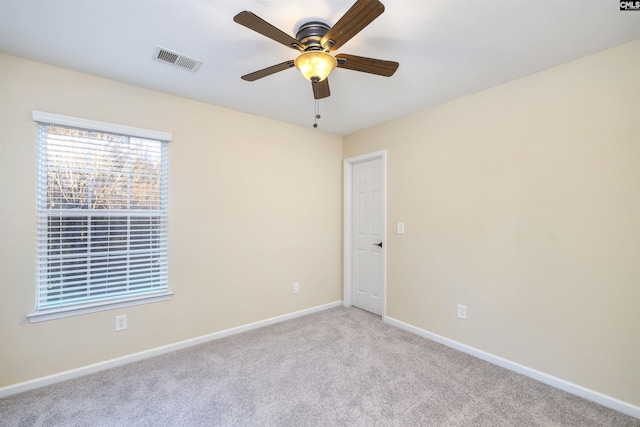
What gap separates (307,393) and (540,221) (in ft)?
7.28

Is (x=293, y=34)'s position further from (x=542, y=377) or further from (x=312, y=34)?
(x=542, y=377)

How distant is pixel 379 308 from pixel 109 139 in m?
3.36

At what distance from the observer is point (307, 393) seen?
6.58 feet

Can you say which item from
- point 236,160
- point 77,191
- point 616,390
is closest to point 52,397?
point 77,191

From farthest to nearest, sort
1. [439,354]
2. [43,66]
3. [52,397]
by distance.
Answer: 1. [439,354]
2. [43,66]
3. [52,397]

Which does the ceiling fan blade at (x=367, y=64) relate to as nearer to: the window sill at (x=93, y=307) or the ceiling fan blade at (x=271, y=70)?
the ceiling fan blade at (x=271, y=70)

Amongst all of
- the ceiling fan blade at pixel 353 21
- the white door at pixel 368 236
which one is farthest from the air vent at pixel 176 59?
the white door at pixel 368 236

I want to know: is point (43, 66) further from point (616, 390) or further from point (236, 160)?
point (616, 390)

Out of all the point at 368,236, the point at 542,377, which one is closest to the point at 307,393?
the point at 542,377

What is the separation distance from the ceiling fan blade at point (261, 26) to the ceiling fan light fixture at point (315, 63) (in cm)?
7

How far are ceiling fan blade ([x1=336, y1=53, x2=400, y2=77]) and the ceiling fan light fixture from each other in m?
0.05

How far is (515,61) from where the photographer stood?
2021mm

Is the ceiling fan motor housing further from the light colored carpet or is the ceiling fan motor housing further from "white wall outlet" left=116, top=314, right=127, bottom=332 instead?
"white wall outlet" left=116, top=314, right=127, bottom=332

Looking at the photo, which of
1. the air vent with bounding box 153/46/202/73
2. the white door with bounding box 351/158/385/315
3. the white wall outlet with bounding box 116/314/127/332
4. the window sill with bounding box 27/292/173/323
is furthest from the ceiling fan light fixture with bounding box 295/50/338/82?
the white wall outlet with bounding box 116/314/127/332
